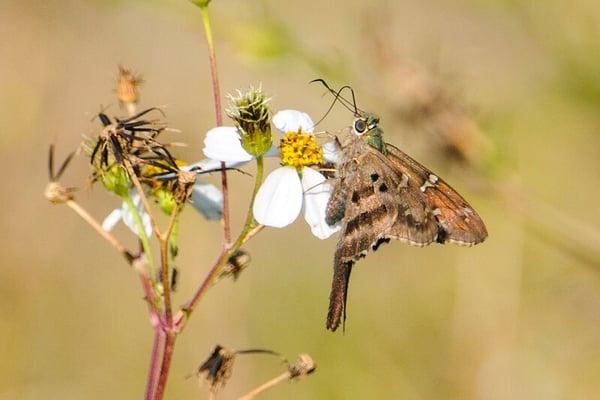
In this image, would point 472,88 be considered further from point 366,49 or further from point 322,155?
point 322,155

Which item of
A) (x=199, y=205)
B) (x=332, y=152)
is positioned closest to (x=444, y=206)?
(x=332, y=152)

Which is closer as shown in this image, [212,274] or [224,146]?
[212,274]

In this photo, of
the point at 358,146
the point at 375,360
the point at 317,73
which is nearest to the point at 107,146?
the point at 358,146

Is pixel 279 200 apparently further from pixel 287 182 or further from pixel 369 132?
pixel 369 132

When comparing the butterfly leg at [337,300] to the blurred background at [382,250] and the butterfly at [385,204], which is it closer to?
the butterfly at [385,204]

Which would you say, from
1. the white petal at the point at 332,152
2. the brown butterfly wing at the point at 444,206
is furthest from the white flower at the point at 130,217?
the brown butterfly wing at the point at 444,206

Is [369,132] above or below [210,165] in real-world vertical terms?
above
